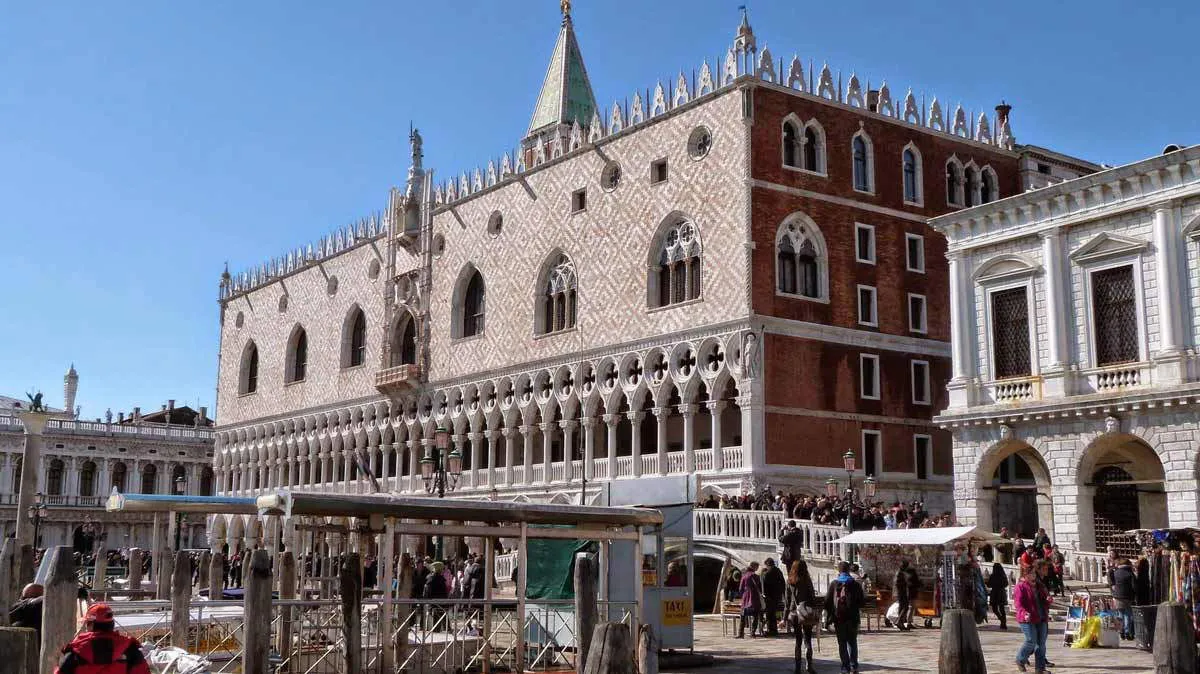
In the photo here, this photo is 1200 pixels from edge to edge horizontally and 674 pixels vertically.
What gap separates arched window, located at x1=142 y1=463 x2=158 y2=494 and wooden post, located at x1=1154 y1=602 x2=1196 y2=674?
5944cm

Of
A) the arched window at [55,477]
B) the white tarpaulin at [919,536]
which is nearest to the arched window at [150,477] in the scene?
the arched window at [55,477]

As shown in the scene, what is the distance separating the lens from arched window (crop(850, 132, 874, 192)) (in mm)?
30203

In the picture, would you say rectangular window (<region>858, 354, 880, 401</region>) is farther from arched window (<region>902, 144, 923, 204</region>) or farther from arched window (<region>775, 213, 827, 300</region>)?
arched window (<region>902, 144, 923, 204</region>)

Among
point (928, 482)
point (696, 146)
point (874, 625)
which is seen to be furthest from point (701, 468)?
point (874, 625)

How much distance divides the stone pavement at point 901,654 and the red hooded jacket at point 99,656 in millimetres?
7541

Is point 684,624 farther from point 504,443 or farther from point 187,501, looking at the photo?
point 504,443

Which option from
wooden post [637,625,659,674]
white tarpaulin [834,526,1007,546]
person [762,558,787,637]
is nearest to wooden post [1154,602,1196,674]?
wooden post [637,625,659,674]

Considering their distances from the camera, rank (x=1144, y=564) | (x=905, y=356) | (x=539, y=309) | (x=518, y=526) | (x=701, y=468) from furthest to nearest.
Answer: (x=539, y=309) → (x=905, y=356) → (x=701, y=468) → (x=1144, y=564) → (x=518, y=526)

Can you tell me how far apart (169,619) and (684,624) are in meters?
5.67

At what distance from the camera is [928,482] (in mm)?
29641

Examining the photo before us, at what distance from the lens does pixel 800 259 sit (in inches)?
1139

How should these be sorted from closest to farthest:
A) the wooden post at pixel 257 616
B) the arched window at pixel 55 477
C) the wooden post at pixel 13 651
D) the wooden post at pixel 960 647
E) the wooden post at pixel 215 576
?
the wooden post at pixel 13 651
the wooden post at pixel 960 647
the wooden post at pixel 257 616
the wooden post at pixel 215 576
the arched window at pixel 55 477

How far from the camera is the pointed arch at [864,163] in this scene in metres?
30.2

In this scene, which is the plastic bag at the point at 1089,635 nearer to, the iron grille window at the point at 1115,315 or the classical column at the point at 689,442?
the iron grille window at the point at 1115,315
